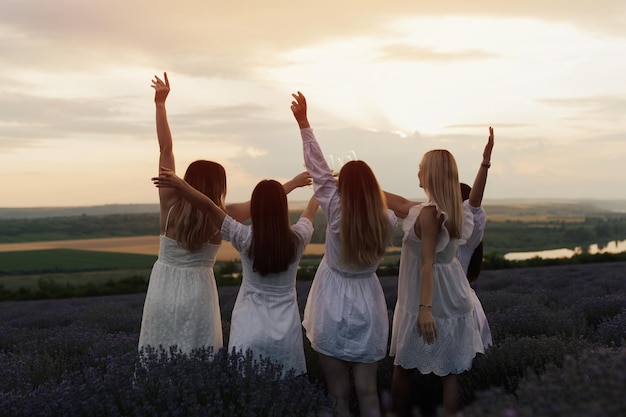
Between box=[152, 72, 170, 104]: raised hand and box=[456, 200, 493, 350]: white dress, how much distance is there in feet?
6.88

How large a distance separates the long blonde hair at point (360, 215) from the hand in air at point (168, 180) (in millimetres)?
887

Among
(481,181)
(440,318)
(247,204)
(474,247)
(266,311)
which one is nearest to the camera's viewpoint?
(266,311)

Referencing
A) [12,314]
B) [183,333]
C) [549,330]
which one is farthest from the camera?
[12,314]

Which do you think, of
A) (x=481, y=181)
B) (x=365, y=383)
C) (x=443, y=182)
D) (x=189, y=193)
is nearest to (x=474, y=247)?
(x=481, y=181)

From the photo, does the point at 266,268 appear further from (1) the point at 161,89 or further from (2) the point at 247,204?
(1) the point at 161,89

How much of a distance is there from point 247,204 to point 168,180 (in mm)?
582

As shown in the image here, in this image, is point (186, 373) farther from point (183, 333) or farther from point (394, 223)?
point (394, 223)

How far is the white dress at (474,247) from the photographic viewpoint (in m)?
4.25

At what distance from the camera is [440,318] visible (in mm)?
3865

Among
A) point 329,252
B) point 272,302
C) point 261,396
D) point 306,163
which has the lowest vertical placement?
point 261,396

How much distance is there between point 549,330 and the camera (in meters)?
5.25

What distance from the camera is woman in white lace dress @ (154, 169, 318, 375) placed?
3615mm

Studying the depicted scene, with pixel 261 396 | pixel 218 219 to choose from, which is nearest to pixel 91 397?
pixel 261 396

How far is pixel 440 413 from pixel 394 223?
2.09 m
